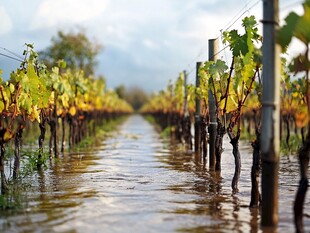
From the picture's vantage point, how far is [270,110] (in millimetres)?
6379

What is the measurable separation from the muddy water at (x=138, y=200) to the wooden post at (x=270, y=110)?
371 mm

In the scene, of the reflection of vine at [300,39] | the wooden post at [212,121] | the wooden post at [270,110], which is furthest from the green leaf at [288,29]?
the wooden post at [212,121]

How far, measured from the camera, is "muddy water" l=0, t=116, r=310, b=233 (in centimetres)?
661

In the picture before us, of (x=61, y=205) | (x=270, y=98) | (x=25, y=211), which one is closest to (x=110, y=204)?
(x=61, y=205)

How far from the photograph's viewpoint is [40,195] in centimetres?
859

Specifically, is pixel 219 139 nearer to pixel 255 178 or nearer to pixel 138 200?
pixel 255 178

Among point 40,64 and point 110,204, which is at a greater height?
point 40,64

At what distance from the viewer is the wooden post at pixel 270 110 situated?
6320mm

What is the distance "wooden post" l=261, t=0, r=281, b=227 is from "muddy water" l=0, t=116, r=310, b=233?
371 mm

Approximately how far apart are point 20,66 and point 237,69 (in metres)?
4.12

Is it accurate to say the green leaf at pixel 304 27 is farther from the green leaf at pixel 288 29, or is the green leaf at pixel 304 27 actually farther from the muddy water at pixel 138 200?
the muddy water at pixel 138 200

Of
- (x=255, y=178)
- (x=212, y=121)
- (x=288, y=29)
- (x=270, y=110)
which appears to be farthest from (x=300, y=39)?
(x=212, y=121)

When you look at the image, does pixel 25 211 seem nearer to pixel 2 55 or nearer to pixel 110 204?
pixel 110 204

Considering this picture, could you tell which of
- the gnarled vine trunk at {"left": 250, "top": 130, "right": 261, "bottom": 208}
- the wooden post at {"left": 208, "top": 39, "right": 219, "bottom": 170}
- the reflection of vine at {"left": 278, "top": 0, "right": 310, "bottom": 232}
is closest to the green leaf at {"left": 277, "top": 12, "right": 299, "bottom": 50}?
the reflection of vine at {"left": 278, "top": 0, "right": 310, "bottom": 232}
